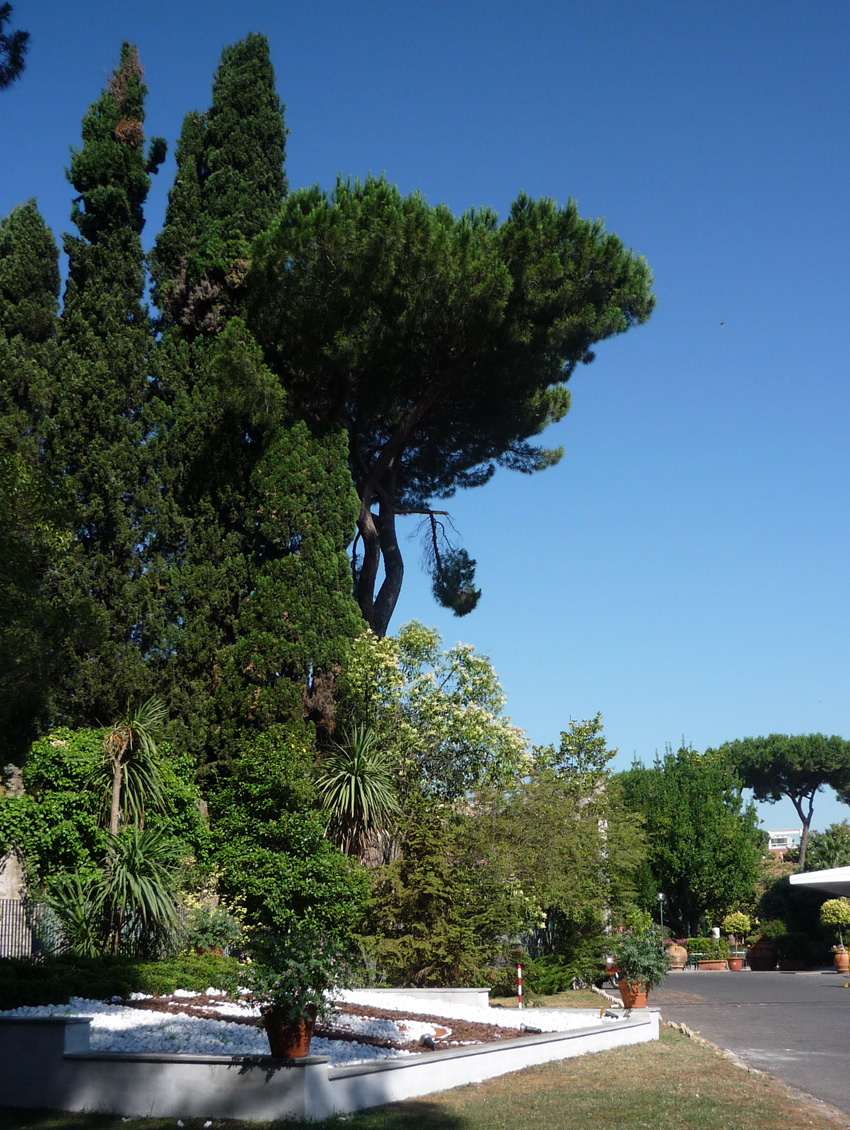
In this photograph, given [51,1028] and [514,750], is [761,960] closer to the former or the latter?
[514,750]

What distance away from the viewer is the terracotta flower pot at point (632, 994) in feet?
53.0

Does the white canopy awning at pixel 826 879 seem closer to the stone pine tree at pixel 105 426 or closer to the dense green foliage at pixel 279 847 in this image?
the dense green foliage at pixel 279 847

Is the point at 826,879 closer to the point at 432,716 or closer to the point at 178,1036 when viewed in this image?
the point at 432,716

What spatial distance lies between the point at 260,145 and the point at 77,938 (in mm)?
20602

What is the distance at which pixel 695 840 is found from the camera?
4484 cm

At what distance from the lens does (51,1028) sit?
29.8 ft

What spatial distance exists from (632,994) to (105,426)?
622 inches

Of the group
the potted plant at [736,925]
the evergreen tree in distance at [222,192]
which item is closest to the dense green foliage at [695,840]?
the potted plant at [736,925]

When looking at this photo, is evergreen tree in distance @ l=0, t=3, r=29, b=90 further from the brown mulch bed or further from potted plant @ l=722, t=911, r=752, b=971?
potted plant @ l=722, t=911, r=752, b=971

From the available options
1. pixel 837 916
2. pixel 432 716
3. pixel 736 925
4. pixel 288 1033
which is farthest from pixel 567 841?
pixel 736 925

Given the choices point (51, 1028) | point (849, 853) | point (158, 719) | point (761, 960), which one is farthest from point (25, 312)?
point (849, 853)

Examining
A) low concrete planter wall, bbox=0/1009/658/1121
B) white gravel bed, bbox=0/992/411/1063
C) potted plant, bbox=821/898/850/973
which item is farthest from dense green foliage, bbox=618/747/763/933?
low concrete planter wall, bbox=0/1009/658/1121

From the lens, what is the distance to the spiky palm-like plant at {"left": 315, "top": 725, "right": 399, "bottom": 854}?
2153 centimetres

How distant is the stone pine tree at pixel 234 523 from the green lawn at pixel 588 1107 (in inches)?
538
